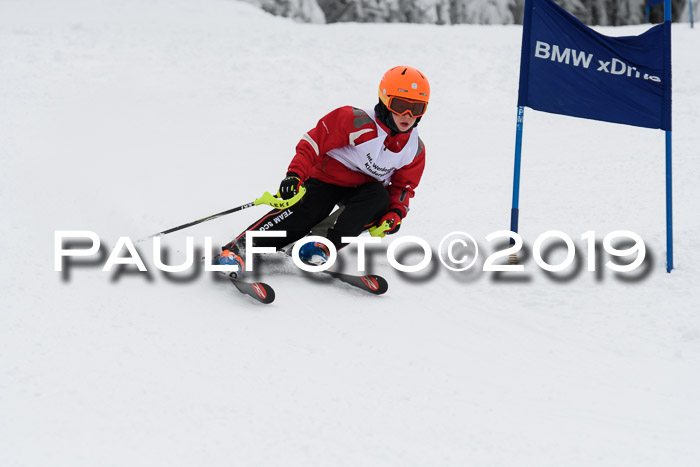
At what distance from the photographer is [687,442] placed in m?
2.78

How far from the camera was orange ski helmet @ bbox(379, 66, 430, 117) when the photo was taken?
4.25m

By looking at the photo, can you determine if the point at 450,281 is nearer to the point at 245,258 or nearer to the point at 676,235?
the point at 245,258

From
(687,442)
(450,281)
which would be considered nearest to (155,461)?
(687,442)

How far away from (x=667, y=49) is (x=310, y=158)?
2465 millimetres

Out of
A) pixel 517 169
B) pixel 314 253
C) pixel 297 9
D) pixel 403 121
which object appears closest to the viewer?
pixel 403 121

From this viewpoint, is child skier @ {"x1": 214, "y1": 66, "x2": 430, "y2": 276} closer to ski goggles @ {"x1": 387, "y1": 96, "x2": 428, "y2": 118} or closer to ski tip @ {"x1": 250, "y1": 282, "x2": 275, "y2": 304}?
ski goggles @ {"x1": 387, "y1": 96, "x2": 428, "y2": 118}

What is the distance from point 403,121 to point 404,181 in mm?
494

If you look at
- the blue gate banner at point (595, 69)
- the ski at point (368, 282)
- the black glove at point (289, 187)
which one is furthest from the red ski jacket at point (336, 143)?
the blue gate banner at point (595, 69)

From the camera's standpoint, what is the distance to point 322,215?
4.62 metres

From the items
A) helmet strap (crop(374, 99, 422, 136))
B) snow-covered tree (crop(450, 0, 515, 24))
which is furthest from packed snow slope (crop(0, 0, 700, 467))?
snow-covered tree (crop(450, 0, 515, 24))

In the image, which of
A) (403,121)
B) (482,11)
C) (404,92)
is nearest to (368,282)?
(403,121)

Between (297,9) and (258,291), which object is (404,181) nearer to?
(258,291)

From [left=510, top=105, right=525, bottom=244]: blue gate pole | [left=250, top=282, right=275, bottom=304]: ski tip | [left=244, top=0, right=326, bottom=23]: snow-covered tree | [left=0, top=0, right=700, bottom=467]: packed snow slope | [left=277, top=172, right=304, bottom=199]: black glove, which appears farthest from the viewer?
[left=244, top=0, right=326, bottom=23]: snow-covered tree

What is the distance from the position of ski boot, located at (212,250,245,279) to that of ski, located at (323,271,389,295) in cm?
70
